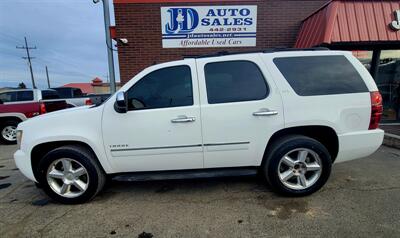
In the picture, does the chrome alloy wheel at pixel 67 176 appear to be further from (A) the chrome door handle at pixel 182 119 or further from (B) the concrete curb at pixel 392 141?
(B) the concrete curb at pixel 392 141

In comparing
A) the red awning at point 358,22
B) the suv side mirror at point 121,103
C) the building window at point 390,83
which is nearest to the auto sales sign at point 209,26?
the red awning at point 358,22

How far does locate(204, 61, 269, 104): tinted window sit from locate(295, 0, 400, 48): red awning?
12.1 feet

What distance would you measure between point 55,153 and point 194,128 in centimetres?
188

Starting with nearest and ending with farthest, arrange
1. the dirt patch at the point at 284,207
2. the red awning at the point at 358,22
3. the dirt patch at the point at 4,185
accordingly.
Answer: the dirt patch at the point at 284,207 → the dirt patch at the point at 4,185 → the red awning at the point at 358,22

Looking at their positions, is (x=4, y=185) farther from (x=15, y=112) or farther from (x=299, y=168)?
(x=299, y=168)

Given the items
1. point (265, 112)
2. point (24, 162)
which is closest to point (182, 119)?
point (265, 112)

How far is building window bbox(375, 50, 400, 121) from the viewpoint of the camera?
7938mm

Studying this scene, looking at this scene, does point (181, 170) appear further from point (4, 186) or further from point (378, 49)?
point (378, 49)

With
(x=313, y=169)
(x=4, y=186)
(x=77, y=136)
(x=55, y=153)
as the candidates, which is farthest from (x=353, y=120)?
(x=4, y=186)

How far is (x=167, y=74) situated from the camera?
3.31 m

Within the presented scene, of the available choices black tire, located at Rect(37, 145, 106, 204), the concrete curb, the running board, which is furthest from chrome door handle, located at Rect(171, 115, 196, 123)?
the concrete curb

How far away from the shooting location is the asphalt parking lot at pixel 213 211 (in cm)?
269

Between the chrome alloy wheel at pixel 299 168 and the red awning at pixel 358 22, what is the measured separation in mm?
3842

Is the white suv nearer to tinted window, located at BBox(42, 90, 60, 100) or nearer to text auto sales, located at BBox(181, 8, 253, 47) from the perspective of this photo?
text auto sales, located at BBox(181, 8, 253, 47)
